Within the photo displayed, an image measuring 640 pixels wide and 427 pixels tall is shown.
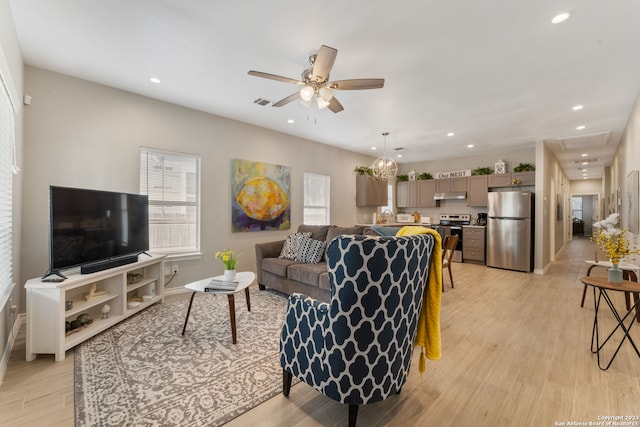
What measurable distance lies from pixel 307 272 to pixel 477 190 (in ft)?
17.1

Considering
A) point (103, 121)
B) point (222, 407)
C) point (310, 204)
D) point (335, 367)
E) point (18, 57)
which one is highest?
point (18, 57)

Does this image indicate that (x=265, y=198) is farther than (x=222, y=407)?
Yes

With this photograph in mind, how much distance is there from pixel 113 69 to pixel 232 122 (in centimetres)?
176

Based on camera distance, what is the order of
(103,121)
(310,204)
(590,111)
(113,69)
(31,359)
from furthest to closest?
(310,204)
(590,111)
(103,121)
(113,69)
(31,359)

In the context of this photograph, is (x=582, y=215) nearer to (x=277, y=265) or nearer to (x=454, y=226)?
(x=454, y=226)

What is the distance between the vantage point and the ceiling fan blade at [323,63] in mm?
2037

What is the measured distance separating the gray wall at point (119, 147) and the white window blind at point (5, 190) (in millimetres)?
652

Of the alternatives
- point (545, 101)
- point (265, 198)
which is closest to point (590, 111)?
point (545, 101)

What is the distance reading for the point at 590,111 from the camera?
12.8ft

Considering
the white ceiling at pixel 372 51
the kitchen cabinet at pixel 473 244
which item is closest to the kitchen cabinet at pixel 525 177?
the kitchen cabinet at pixel 473 244

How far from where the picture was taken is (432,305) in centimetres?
175

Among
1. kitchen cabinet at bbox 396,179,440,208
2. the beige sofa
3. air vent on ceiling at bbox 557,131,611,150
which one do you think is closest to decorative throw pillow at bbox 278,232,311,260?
the beige sofa

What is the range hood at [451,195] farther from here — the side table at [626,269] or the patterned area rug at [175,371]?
the patterned area rug at [175,371]

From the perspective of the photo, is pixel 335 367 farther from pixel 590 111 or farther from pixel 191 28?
pixel 590 111
